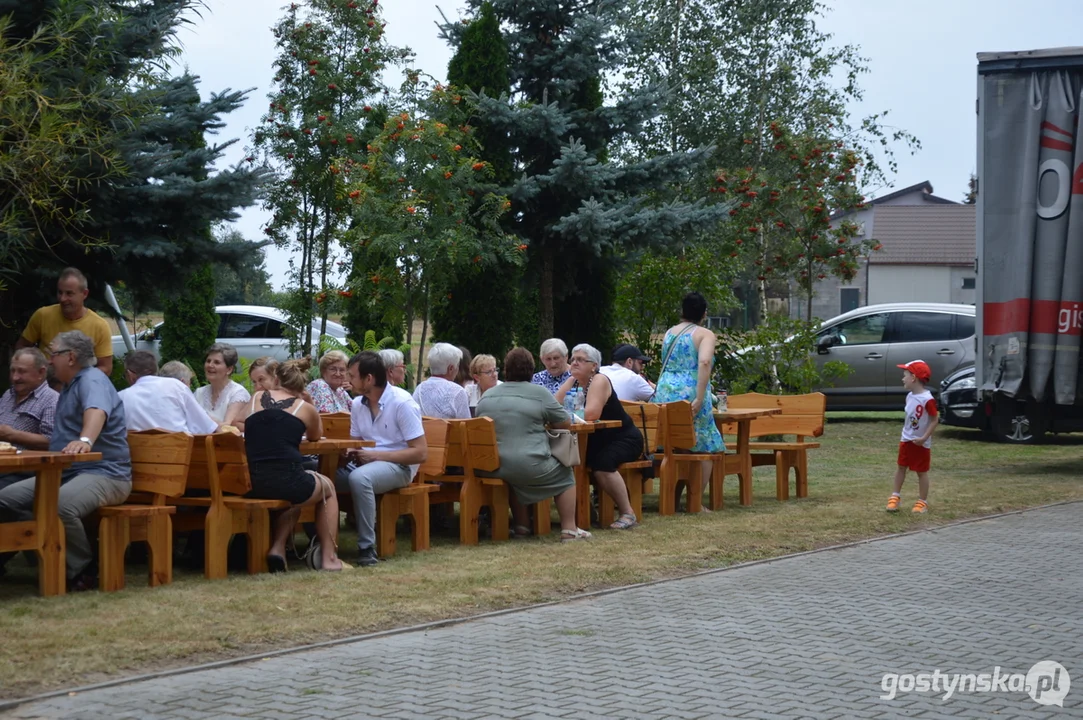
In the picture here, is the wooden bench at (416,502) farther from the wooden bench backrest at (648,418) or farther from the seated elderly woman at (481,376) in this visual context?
the wooden bench backrest at (648,418)

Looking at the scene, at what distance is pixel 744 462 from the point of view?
494 inches

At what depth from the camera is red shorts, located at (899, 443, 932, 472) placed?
38.9 ft

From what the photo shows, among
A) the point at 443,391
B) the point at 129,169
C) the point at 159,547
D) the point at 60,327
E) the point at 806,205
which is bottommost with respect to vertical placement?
the point at 159,547

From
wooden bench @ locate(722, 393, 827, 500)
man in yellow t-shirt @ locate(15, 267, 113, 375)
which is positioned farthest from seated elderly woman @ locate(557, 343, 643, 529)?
man in yellow t-shirt @ locate(15, 267, 113, 375)

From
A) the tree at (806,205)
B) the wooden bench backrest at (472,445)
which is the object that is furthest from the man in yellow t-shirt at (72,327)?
the tree at (806,205)

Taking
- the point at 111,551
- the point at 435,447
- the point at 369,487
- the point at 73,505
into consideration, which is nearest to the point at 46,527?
the point at 73,505

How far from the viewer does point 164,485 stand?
816 cm

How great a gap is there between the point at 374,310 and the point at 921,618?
42.7ft

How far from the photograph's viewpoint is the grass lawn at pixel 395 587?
6312mm

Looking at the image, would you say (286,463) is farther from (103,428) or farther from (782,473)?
(782,473)

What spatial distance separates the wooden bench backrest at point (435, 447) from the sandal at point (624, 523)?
158cm

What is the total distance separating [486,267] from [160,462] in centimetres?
1204

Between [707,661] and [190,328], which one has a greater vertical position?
[190,328]

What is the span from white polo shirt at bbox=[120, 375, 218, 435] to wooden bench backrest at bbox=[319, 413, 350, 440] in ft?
3.54
